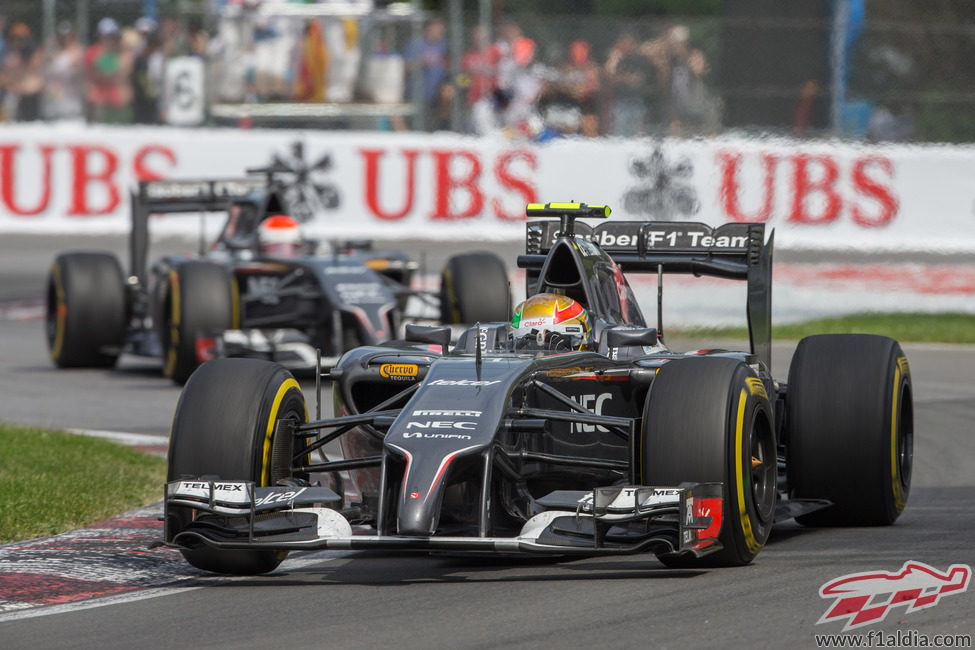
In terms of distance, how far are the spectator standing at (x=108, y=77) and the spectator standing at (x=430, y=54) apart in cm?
403

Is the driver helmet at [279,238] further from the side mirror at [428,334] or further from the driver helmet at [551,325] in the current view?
the driver helmet at [551,325]

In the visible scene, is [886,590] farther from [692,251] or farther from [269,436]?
[692,251]

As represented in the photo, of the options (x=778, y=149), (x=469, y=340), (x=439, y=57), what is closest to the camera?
(x=469, y=340)

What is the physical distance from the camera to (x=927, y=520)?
8328mm

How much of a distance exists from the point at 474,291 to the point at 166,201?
296 centimetres

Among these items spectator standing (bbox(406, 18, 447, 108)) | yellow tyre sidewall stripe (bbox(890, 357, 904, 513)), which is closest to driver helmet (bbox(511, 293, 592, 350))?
yellow tyre sidewall stripe (bbox(890, 357, 904, 513))

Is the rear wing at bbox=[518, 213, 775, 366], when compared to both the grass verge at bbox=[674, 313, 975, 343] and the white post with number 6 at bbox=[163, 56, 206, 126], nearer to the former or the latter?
the grass verge at bbox=[674, 313, 975, 343]

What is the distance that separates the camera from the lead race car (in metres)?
6.62

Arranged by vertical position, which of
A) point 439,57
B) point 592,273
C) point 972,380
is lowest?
point 972,380

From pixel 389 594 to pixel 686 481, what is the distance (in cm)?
120

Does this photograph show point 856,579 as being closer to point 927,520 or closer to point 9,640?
point 927,520

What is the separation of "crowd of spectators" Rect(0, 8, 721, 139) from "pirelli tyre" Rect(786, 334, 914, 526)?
16283mm

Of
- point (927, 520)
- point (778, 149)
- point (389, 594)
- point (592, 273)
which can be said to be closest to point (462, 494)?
point (389, 594)

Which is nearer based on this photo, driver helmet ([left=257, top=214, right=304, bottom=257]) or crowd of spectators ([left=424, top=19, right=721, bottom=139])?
driver helmet ([left=257, top=214, right=304, bottom=257])
